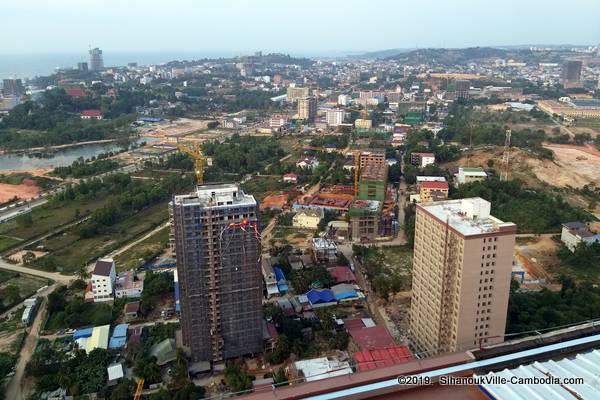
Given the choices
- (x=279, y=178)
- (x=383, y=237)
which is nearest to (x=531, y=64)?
(x=279, y=178)

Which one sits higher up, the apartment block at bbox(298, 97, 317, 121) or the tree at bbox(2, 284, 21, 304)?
the apartment block at bbox(298, 97, 317, 121)

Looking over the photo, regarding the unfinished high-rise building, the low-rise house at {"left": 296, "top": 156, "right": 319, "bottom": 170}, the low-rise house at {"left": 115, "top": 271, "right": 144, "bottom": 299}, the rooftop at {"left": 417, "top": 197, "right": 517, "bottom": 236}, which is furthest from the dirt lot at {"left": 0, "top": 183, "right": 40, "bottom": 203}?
the rooftop at {"left": 417, "top": 197, "right": 517, "bottom": 236}

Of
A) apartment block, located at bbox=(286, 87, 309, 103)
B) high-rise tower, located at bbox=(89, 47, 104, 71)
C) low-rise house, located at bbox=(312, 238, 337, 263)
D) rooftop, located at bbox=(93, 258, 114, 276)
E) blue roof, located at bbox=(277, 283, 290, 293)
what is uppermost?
high-rise tower, located at bbox=(89, 47, 104, 71)

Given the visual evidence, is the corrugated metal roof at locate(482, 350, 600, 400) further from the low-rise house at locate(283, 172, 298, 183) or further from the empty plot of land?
the empty plot of land

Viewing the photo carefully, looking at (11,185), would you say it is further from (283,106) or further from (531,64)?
(531,64)

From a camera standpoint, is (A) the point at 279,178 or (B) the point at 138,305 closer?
(B) the point at 138,305

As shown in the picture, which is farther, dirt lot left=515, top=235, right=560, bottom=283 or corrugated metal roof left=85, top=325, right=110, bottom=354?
dirt lot left=515, top=235, right=560, bottom=283

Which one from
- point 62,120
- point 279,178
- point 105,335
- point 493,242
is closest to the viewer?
point 493,242
